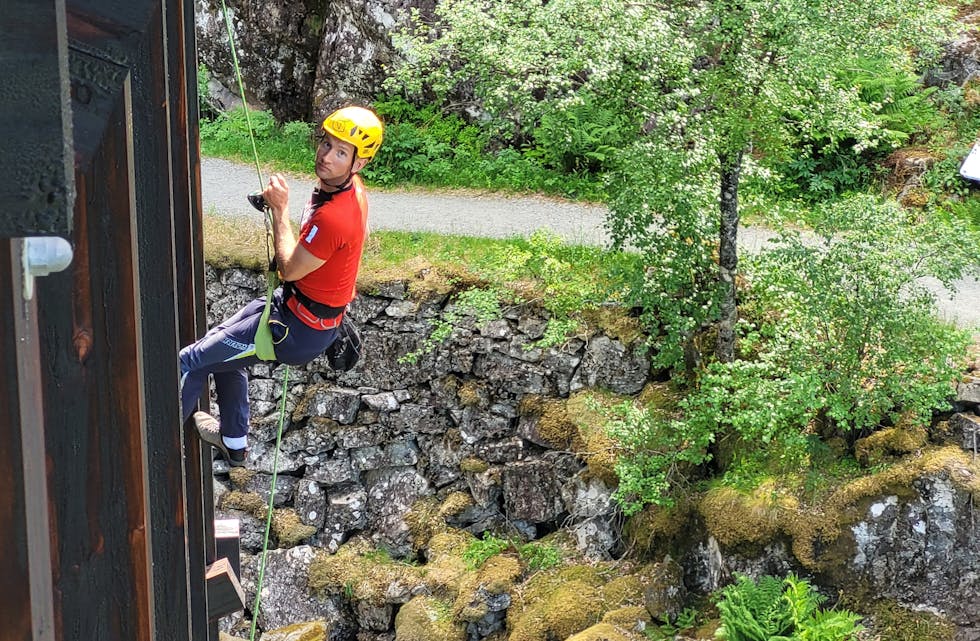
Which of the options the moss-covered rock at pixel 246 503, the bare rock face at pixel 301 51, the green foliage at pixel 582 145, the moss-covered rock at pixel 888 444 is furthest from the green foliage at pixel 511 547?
the bare rock face at pixel 301 51

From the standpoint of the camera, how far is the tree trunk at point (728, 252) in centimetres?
951

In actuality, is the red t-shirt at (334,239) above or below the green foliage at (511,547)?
above

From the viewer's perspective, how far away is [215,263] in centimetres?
1309

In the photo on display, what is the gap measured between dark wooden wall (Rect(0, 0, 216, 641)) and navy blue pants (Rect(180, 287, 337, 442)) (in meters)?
2.24

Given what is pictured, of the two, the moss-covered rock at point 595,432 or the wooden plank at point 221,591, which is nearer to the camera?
the wooden plank at point 221,591

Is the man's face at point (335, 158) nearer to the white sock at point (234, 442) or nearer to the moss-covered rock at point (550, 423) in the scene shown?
the white sock at point (234, 442)

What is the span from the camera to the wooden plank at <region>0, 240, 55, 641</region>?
1.44 meters

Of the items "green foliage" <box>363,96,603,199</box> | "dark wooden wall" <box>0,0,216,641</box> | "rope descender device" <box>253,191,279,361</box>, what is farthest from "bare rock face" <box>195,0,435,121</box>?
"dark wooden wall" <box>0,0,216,641</box>

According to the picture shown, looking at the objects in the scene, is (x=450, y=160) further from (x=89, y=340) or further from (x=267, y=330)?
(x=89, y=340)

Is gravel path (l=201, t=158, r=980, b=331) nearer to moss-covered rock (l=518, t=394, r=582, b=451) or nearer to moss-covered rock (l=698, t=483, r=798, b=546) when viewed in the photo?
moss-covered rock (l=518, t=394, r=582, b=451)

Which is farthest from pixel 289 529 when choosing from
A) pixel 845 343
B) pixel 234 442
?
pixel 234 442

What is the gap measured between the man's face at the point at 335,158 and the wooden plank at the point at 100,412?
2.48 m

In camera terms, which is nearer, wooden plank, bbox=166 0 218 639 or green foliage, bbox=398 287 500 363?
wooden plank, bbox=166 0 218 639

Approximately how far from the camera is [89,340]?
1.84 metres
